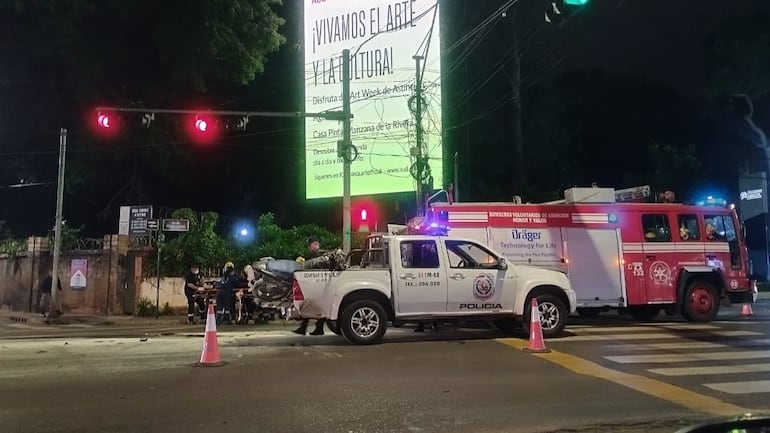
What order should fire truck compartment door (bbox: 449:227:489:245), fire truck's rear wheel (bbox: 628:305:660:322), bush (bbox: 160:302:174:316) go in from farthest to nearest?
bush (bbox: 160:302:174:316), fire truck's rear wheel (bbox: 628:305:660:322), fire truck compartment door (bbox: 449:227:489:245)

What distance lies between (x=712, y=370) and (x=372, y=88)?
18968 millimetres

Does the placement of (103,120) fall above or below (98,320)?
above

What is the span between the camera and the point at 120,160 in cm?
3077

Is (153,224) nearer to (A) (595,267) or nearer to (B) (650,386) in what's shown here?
(A) (595,267)

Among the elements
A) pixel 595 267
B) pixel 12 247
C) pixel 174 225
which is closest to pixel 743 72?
pixel 595 267

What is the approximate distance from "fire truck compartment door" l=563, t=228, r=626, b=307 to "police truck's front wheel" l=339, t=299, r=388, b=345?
5.20 meters

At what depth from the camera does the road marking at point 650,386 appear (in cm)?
750

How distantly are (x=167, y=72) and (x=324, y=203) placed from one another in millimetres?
10200

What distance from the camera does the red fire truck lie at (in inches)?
613

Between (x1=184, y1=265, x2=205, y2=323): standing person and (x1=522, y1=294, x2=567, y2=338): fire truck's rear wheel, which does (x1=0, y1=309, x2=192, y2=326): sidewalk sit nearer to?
(x1=184, y1=265, x2=205, y2=323): standing person

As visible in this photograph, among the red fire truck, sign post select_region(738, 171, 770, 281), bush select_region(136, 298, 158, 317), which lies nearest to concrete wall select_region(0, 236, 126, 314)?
bush select_region(136, 298, 158, 317)

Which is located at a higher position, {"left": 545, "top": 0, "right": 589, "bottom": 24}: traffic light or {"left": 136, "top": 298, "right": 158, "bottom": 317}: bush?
{"left": 545, "top": 0, "right": 589, "bottom": 24}: traffic light

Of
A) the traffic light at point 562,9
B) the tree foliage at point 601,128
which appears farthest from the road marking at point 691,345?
the tree foliage at point 601,128

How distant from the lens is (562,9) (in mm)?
10727
